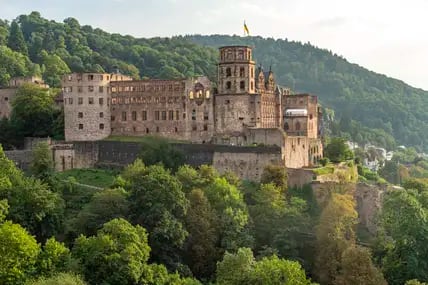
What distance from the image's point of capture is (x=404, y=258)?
5894 cm

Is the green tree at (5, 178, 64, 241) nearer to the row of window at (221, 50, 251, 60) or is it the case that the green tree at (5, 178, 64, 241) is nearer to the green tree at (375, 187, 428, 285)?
the green tree at (375, 187, 428, 285)

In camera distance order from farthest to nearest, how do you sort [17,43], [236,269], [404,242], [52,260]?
1. [17,43]
2. [404,242]
3. [236,269]
4. [52,260]

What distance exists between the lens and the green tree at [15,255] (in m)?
49.3

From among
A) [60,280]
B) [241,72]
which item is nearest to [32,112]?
[241,72]

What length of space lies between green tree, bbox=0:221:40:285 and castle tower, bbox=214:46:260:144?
3463 centimetres

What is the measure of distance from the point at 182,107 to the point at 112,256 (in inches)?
1373

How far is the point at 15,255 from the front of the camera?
50188 millimetres

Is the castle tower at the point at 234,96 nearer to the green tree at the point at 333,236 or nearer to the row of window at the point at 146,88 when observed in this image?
the row of window at the point at 146,88

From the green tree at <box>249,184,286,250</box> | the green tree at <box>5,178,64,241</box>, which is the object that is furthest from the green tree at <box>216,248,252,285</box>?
the green tree at <box>5,178,64,241</box>

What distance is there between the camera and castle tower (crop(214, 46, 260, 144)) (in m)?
82.9

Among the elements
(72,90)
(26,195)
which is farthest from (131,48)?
(26,195)

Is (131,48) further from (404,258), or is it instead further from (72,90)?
(404,258)

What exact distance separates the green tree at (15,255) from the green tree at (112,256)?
12.1ft

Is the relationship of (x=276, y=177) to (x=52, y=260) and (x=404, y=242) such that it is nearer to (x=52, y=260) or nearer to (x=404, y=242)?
(x=404, y=242)
